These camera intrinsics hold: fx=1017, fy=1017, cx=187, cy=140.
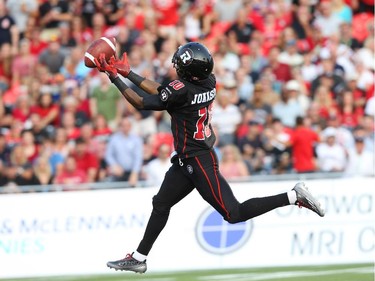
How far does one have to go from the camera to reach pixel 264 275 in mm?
10719

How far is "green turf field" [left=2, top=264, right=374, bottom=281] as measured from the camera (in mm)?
10398

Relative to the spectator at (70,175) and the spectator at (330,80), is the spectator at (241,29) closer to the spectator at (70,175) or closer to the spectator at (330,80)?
the spectator at (330,80)

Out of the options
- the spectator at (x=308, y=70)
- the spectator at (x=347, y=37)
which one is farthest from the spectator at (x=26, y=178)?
the spectator at (x=347, y=37)

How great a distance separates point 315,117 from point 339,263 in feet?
10.5

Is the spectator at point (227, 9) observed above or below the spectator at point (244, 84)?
above

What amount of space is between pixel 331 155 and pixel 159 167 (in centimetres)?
245

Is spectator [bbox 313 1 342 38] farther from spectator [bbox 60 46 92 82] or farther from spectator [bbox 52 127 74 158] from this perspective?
spectator [bbox 52 127 74 158]

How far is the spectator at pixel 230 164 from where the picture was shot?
12984 millimetres

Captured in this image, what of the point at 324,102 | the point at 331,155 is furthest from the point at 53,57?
the point at 331,155

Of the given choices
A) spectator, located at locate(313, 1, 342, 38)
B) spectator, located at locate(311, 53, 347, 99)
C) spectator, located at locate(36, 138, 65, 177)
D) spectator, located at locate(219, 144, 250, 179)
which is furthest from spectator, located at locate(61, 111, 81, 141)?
spectator, located at locate(313, 1, 342, 38)

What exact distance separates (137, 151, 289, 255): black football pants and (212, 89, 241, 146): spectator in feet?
16.4

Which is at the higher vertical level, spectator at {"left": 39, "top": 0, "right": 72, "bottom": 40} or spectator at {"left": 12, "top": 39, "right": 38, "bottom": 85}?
spectator at {"left": 39, "top": 0, "right": 72, "bottom": 40}

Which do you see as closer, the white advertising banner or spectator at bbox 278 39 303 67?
the white advertising banner

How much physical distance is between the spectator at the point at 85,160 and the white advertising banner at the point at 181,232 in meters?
1.71
